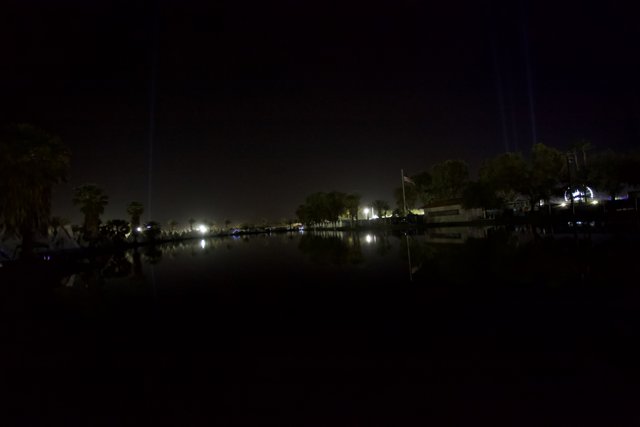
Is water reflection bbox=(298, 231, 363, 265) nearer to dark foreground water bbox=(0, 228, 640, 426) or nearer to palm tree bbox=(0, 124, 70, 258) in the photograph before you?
dark foreground water bbox=(0, 228, 640, 426)

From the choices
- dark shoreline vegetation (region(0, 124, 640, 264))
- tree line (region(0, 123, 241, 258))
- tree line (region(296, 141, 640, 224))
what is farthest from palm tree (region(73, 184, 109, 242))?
tree line (region(296, 141, 640, 224))

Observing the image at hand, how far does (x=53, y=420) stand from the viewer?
14.1 ft

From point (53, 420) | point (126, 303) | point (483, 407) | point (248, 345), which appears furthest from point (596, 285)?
point (126, 303)

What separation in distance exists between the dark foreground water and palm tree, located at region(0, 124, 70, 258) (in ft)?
63.1

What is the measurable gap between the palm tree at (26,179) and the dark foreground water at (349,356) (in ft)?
63.1

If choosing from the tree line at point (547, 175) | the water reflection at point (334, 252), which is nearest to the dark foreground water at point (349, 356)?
the water reflection at point (334, 252)

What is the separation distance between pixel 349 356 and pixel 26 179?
30.3m

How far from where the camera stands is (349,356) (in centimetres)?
556

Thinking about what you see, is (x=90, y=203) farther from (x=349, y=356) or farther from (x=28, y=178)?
(x=349, y=356)

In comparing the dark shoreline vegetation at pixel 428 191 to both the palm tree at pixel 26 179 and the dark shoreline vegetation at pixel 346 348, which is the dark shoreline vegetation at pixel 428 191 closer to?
the palm tree at pixel 26 179

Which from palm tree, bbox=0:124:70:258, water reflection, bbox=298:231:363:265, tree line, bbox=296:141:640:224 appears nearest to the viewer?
water reflection, bbox=298:231:363:265

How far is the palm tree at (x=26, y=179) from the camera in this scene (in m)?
26.4

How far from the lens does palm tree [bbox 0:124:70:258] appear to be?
86.7ft

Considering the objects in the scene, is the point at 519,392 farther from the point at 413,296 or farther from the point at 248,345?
the point at 413,296
